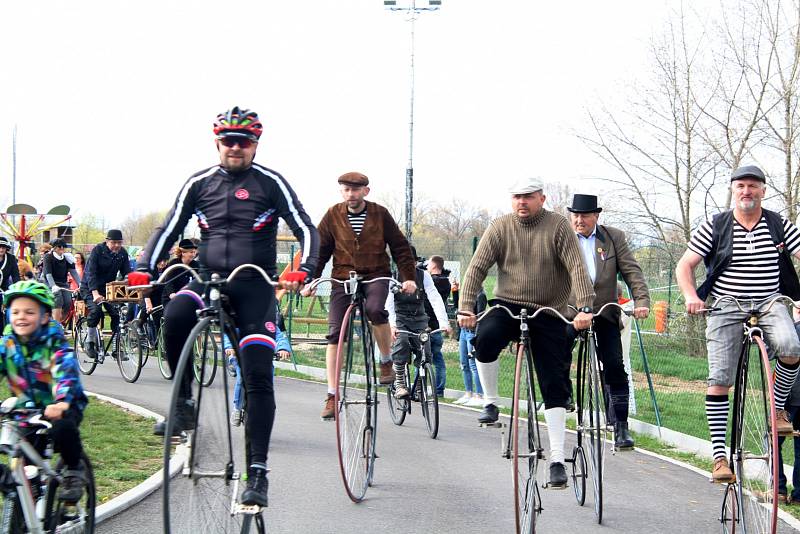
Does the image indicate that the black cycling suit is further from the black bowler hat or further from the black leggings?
the black bowler hat

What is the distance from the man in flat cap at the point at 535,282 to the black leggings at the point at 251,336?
5.65ft

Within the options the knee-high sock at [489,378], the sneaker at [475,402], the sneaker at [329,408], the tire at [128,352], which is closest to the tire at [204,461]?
the knee-high sock at [489,378]

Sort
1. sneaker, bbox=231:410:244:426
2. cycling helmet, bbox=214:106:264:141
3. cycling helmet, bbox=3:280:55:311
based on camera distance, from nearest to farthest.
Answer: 1. cycling helmet, bbox=3:280:55:311
2. cycling helmet, bbox=214:106:264:141
3. sneaker, bbox=231:410:244:426

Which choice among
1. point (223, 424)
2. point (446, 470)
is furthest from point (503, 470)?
point (223, 424)

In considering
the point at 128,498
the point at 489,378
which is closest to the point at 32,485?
the point at 128,498

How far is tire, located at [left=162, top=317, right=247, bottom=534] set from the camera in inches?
224

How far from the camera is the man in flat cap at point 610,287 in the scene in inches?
385

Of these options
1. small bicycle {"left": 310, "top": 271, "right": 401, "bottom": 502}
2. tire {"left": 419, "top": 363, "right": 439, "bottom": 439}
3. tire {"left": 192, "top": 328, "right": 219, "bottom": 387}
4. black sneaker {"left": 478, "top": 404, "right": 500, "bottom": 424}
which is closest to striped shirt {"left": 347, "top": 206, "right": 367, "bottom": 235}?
small bicycle {"left": 310, "top": 271, "right": 401, "bottom": 502}

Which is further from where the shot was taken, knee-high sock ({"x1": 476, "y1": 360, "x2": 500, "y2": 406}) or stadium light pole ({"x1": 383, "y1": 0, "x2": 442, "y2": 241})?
stadium light pole ({"x1": 383, "y1": 0, "x2": 442, "y2": 241})

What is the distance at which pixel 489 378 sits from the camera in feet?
27.1

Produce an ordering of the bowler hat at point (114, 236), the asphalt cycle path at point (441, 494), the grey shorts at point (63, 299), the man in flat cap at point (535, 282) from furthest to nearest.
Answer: the bowler hat at point (114, 236) → the grey shorts at point (63, 299) → the asphalt cycle path at point (441, 494) → the man in flat cap at point (535, 282)

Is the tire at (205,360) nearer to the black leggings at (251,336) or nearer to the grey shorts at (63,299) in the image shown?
the black leggings at (251,336)

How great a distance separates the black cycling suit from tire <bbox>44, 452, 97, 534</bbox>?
0.86 m

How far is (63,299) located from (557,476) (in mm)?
12302
